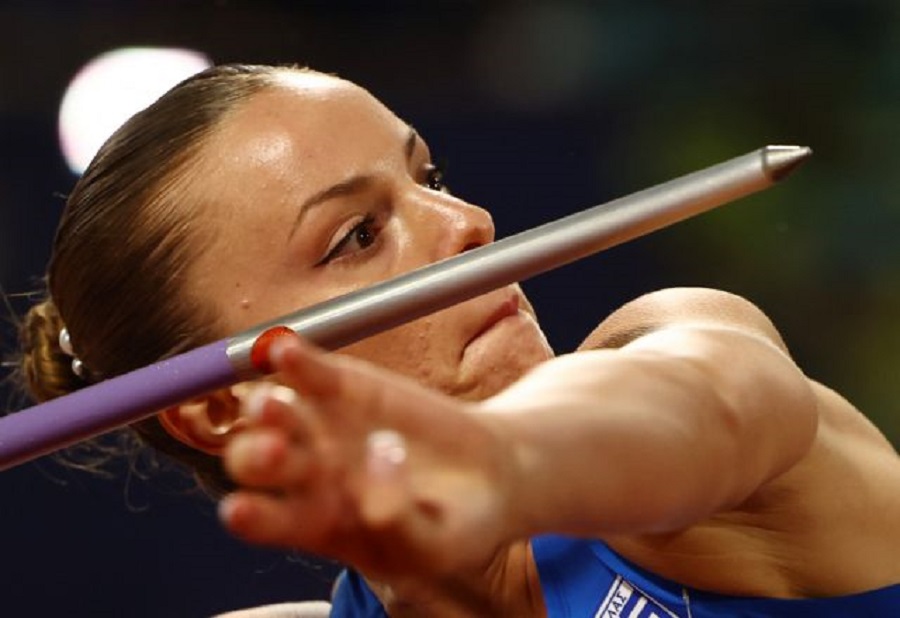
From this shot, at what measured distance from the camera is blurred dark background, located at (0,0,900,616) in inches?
64.9

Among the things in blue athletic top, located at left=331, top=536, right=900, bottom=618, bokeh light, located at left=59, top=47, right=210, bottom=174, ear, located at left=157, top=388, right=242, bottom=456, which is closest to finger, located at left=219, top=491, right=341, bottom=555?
blue athletic top, located at left=331, top=536, right=900, bottom=618

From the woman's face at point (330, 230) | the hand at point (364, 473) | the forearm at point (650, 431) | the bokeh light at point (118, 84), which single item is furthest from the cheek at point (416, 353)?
the bokeh light at point (118, 84)

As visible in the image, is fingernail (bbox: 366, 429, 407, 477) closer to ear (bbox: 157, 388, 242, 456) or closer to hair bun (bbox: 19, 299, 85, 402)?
ear (bbox: 157, 388, 242, 456)

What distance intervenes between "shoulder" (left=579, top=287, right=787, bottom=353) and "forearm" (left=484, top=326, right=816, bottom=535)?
119 mm

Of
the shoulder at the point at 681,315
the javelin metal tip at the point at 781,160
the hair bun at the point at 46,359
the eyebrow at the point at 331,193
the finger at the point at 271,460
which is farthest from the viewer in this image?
the hair bun at the point at 46,359

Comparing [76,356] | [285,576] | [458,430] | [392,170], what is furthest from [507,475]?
[285,576]

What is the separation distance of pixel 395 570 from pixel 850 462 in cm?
42

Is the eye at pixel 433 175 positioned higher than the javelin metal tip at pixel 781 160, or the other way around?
the javelin metal tip at pixel 781 160

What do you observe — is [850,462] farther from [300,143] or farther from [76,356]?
[76,356]

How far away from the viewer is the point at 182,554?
1.47 meters

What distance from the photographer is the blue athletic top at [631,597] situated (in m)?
0.73

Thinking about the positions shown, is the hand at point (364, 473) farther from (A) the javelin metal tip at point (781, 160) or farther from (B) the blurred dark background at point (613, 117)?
(B) the blurred dark background at point (613, 117)

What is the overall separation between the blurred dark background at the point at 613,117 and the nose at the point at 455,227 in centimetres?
73

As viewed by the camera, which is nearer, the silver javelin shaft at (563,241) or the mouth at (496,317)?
the silver javelin shaft at (563,241)
